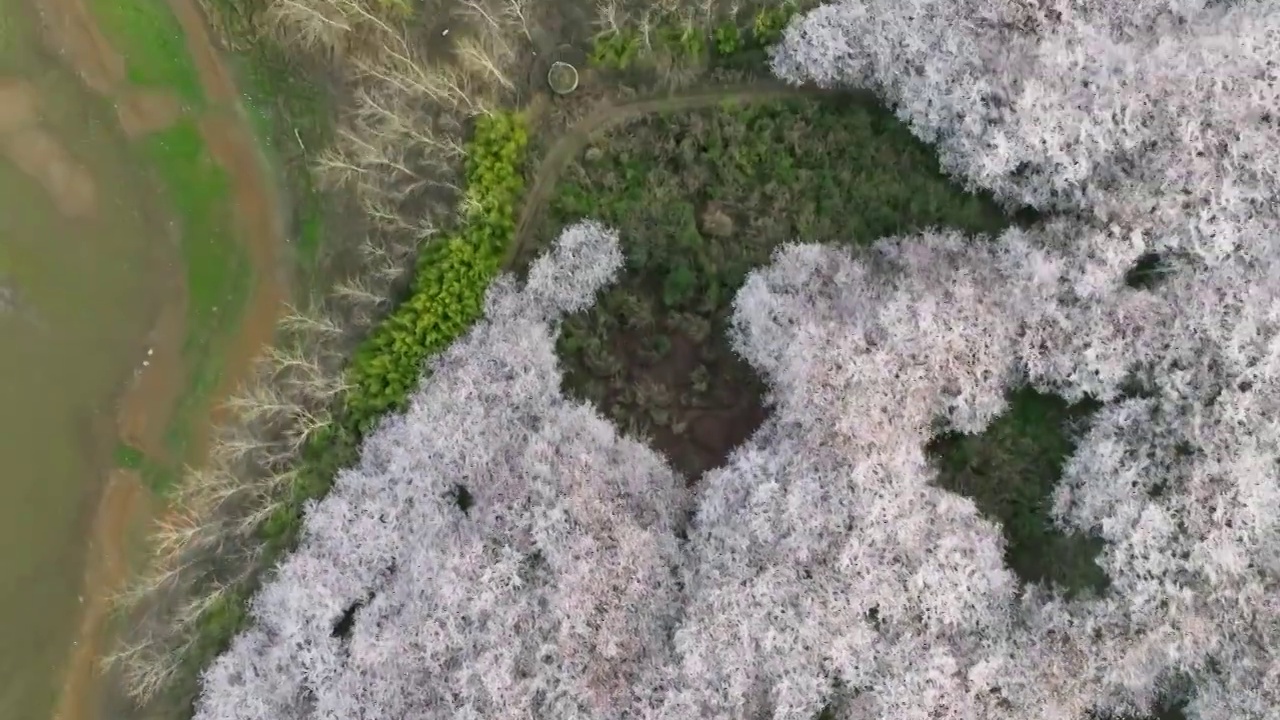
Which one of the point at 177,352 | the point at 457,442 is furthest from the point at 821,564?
the point at 177,352

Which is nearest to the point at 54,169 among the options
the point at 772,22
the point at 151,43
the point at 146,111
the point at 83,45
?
the point at 146,111

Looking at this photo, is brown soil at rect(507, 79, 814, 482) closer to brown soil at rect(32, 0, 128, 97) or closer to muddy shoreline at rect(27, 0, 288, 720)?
Result: muddy shoreline at rect(27, 0, 288, 720)

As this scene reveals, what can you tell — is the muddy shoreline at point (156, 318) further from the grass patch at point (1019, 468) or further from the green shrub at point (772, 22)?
the grass patch at point (1019, 468)

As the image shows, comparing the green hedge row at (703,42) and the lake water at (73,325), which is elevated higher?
the green hedge row at (703,42)

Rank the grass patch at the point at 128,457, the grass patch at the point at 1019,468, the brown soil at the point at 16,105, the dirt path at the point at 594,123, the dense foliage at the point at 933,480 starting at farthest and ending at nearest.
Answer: the brown soil at the point at 16,105, the grass patch at the point at 128,457, the dirt path at the point at 594,123, the grass patch at the point at 1019,468, the dense foliage at the point at 933,480

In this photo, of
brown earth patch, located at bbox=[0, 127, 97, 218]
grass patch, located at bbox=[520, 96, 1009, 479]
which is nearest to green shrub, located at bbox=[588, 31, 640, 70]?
grass patch, located at bbox=[520, 96, 1009, 479]

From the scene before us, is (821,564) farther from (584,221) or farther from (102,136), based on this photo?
(102,136)

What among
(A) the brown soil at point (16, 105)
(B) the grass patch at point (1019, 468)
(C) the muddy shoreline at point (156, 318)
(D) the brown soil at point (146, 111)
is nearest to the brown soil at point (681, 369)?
(B) the grass patch at point (1019, 468)
